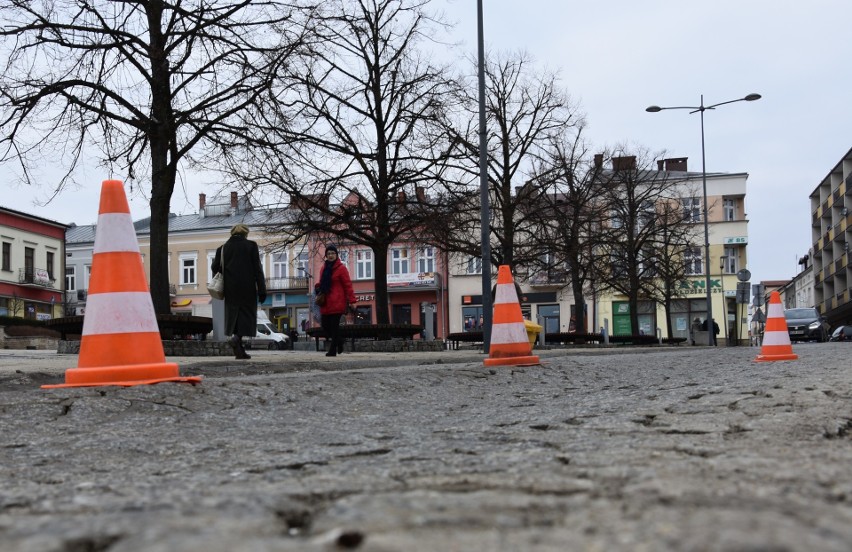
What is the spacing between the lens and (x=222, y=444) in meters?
4.35

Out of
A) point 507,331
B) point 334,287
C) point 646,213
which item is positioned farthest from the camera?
point 646,213

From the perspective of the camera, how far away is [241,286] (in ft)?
37.7

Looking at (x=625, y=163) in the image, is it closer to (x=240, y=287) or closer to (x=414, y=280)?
(x=414, y=280)

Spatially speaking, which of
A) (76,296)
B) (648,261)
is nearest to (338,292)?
(648,261)

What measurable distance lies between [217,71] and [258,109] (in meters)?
0.96

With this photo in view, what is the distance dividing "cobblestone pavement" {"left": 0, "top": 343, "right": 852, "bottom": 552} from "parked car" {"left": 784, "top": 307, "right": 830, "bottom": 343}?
Result: 32549mm

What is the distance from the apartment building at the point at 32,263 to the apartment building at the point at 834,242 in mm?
54444

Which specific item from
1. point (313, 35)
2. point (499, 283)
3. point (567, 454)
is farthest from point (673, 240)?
point (567, 454)

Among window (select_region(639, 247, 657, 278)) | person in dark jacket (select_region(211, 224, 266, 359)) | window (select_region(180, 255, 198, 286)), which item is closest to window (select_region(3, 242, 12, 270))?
window (select_region(180, 255, 198, 286))

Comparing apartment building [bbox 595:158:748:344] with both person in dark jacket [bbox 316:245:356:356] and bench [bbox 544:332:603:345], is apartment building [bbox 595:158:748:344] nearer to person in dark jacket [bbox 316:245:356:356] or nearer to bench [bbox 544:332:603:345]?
bench [bbox 544:332:603:345]

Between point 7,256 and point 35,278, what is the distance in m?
2.20

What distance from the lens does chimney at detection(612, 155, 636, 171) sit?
122 ft

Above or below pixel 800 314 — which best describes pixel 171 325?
below

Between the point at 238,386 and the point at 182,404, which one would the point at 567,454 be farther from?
the point at 238,386
